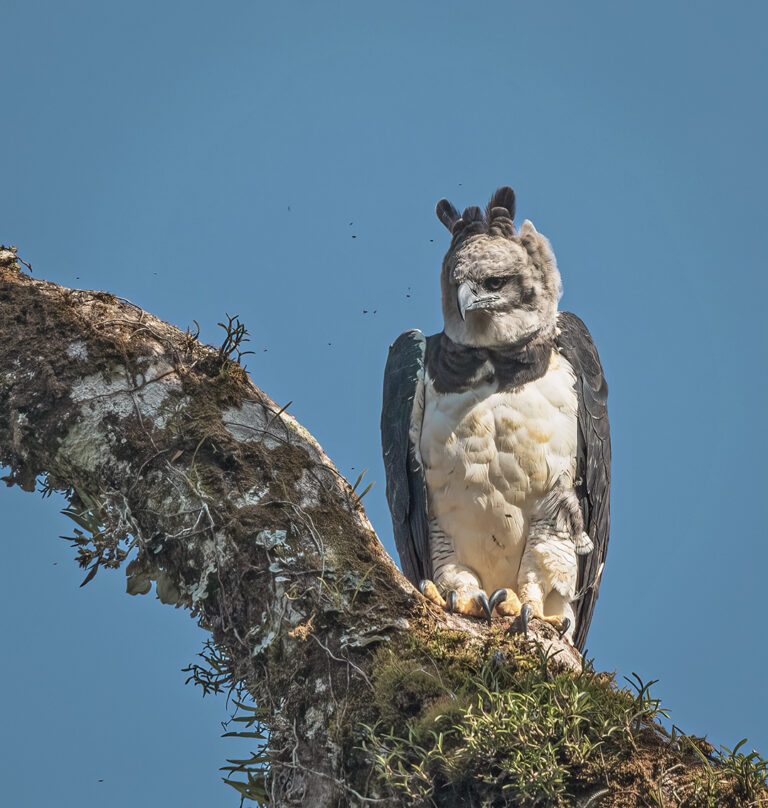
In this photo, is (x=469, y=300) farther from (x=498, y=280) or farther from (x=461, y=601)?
(x=461, y=601)

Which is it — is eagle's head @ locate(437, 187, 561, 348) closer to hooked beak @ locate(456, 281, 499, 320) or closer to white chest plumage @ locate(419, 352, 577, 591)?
hooked beak @ locate(456, 281, 499, 320)

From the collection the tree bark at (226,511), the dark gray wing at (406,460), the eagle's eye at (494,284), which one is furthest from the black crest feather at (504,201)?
the tree bark at (226,511)

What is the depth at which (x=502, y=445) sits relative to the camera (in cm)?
532

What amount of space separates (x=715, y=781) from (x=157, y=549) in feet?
6.46

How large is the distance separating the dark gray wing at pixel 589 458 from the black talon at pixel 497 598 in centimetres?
75

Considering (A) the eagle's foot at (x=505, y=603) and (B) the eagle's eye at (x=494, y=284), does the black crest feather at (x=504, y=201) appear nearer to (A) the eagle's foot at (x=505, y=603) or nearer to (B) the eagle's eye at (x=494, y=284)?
(B) the eagle's eye at (x=494, y=284)

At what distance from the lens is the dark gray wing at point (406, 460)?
5629 mm

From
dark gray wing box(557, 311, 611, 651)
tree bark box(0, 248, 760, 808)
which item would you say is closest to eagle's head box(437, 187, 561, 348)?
dark gray wing box(557, 311, 611, 651)

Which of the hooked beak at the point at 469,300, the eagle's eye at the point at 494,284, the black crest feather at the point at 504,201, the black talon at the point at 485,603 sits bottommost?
the black talon at the point at 485,603

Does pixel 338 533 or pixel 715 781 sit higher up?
pixel 338 533

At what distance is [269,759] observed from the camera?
3031 mm

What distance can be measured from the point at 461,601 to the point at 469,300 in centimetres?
177

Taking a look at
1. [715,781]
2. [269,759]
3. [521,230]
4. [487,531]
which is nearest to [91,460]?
[269,759]

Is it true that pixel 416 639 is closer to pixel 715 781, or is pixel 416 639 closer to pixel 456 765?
pixel 456 765
